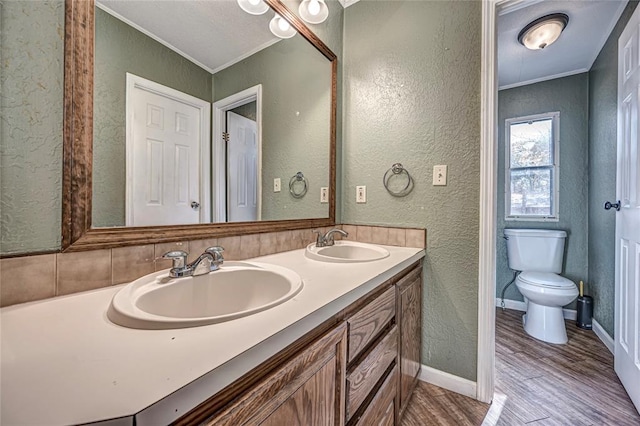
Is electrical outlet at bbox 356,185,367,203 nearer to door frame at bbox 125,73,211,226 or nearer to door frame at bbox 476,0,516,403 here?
door frame at bbox 476,0,516,403

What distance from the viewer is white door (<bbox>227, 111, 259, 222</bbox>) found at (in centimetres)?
114

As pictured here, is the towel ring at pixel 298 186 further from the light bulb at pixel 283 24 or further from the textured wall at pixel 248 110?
the light bulb at pixel 283 24

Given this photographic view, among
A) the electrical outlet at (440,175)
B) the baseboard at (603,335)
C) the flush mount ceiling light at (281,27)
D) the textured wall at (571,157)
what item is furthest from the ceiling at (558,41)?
the baseboard at (603,335)

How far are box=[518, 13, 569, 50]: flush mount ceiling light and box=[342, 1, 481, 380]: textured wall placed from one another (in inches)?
32.6

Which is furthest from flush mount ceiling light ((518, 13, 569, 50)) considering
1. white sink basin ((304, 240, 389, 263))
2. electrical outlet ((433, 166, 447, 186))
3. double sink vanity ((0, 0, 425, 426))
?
white sink basin ((304, 240, 389, 263))

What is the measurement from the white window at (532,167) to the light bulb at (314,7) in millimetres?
2213

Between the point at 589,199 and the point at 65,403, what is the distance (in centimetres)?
325

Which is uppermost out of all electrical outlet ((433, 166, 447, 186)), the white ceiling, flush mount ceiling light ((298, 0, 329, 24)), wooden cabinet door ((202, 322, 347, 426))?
flush mount ceiling light ((298, 0, 329, 24))

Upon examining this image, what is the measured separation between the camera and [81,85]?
0.70m

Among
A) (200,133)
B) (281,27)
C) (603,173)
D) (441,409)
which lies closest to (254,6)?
(281,27)

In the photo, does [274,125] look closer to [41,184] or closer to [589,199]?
[41,184]

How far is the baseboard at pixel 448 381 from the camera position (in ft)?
4.48

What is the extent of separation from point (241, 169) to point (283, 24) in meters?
0.82

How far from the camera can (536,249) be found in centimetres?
234
